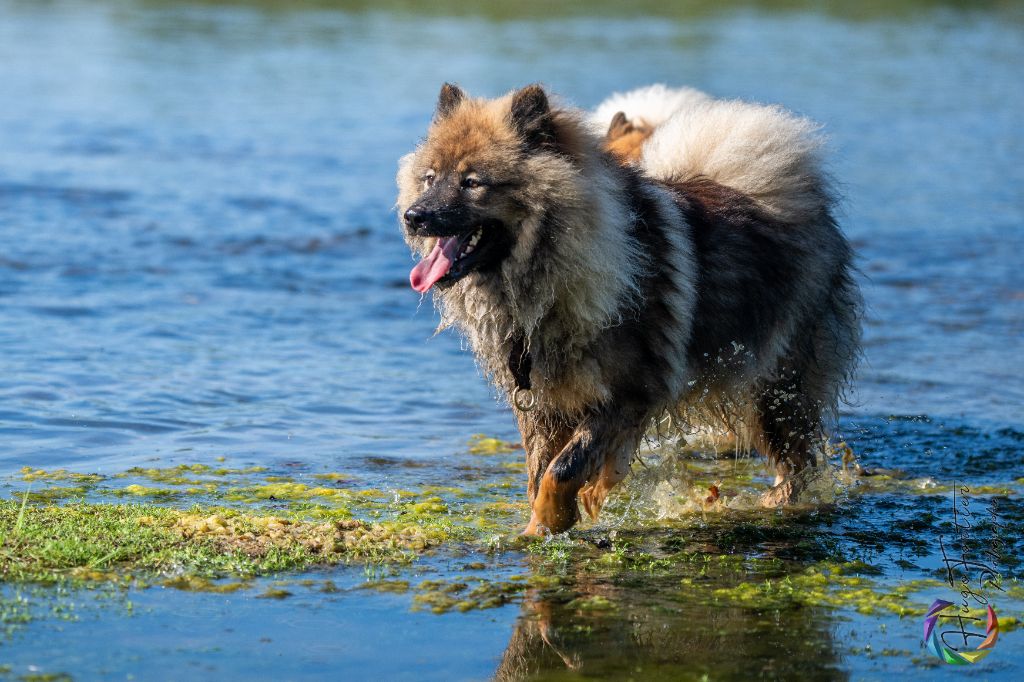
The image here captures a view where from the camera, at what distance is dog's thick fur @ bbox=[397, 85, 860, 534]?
198 inches

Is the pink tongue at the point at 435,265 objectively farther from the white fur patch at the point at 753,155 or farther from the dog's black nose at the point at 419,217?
the white fur patch at the point at 753,155

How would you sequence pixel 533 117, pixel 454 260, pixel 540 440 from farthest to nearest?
1. pixel 540 440
2. pixel 533 117
3. pixel 454 260

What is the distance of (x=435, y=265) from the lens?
16.5 ft

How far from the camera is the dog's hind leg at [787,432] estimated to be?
247 inches

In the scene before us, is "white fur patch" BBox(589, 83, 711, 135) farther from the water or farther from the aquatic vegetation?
the aquatic vegetation

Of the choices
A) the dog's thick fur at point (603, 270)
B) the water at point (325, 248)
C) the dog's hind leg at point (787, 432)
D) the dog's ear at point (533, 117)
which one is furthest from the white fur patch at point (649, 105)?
the dog's ear at point (533, 117)

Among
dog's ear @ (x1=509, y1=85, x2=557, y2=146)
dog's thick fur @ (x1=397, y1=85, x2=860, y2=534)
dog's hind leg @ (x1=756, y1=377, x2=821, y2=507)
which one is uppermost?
dog's ear @ (x1=509, y1=85, x2=557, y2=146)

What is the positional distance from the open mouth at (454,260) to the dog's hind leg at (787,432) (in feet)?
6.36

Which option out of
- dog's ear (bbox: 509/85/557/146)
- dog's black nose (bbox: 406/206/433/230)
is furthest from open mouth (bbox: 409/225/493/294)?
dog's ear (bbox: 509/85/557/146)

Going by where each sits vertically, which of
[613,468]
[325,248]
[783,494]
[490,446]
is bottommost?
[325,248]

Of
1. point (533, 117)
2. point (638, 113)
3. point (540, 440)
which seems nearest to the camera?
point (533, 117)

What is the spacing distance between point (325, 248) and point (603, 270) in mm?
7269

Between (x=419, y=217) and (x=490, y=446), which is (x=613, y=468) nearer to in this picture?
(x=419, y=217)

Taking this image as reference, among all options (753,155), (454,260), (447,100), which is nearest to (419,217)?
(454,260)
